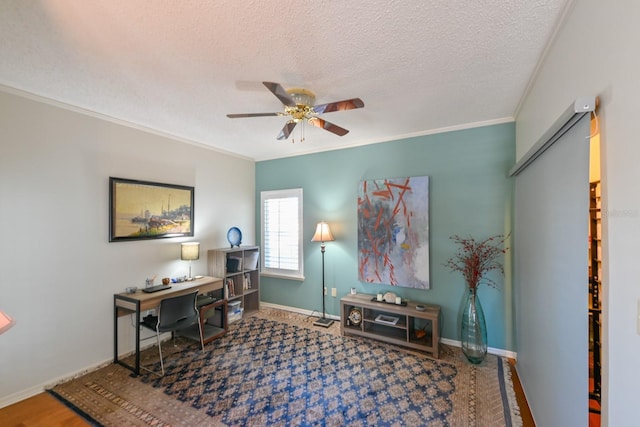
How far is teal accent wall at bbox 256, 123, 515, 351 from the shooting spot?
9.55ft

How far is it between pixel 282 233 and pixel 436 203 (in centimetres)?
244

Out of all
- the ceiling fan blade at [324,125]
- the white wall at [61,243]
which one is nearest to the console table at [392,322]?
the ceiling fan blade at [324,125]

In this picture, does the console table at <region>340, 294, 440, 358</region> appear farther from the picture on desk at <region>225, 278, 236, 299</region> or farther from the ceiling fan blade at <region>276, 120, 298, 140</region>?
the ceiling fan blade at <region>276, 120, 298, 140</region>

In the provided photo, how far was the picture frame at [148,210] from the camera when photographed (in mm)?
2854

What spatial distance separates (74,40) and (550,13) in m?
2.79

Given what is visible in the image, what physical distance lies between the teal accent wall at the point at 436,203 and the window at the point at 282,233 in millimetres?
134

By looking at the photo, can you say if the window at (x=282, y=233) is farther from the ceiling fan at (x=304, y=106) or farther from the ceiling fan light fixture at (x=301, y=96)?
the ceiling fan light fixture at (x=301, y=96)

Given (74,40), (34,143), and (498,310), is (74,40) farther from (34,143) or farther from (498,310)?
(498,310)

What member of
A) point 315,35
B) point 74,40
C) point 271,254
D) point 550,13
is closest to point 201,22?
point 315,35

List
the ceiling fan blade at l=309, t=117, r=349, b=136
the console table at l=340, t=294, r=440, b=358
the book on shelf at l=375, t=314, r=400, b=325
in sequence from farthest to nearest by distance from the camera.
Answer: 1. the book on shelf at l=375, t=314, r=400, b=325
2. the console table at l=340, t=294, r=440, b=358
3. the ceiling fan blade at l=309, t=117, r=349, b=136

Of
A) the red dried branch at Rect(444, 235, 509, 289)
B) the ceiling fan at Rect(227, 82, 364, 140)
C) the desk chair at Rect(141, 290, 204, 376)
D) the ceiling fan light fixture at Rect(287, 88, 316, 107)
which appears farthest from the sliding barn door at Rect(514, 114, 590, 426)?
the desk chair at Rect(141, 290, 204, 376)

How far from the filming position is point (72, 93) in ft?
7.66

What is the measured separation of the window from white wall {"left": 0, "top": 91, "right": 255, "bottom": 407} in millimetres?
1649

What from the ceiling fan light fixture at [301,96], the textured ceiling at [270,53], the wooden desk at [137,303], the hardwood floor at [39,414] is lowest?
the hardwood floor at [39,414]
